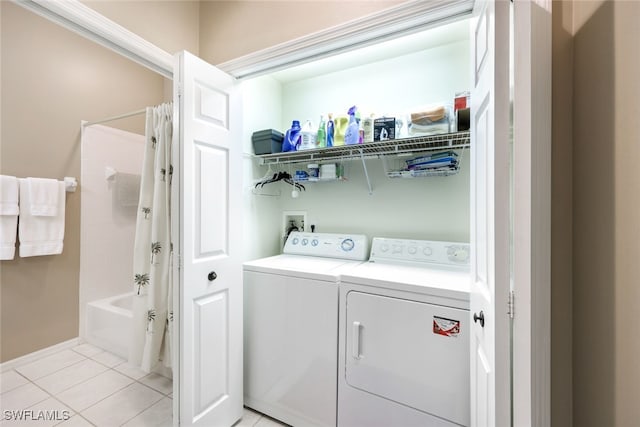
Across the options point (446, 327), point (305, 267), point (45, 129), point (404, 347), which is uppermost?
point (45, 129)

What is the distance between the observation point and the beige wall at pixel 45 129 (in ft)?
6.97

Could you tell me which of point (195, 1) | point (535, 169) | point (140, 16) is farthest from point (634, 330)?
point (195, 1)

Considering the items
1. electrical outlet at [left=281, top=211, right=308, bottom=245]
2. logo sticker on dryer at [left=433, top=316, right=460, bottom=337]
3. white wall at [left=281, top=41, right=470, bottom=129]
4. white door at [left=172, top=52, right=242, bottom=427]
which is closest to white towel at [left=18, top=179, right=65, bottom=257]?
white door at [left=172, top=52, right=242, bottom=427]

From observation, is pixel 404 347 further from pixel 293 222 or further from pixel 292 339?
pixel 293 222

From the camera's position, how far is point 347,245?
199cm

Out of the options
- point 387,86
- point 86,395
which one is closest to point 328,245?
point 387,86

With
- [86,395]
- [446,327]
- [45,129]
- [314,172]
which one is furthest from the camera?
[45,129]

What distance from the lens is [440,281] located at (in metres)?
1.33

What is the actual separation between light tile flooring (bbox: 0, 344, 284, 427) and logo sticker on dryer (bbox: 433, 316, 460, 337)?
125 centimetres

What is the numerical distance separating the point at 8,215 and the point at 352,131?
2.82 meters

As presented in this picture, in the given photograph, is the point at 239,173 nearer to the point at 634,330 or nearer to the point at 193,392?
the point at 193,392

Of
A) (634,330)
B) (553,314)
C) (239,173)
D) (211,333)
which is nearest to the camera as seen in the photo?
(634,330)

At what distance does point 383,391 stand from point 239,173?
1512mm

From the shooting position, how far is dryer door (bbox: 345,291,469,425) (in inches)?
46.6
